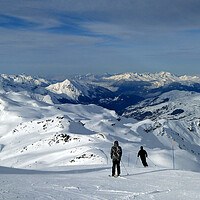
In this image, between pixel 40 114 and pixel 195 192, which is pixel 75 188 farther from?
pixel 40 114

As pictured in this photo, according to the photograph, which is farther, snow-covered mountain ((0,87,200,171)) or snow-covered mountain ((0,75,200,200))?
snow-covered mountain ((0,87,200,171))

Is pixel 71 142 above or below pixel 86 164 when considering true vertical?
above

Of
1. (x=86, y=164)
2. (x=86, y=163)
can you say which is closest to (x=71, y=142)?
(x=86, y=163)

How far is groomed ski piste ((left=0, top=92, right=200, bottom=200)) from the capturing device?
10039mm

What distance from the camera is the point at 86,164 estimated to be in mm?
32812

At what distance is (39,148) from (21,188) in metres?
55.0

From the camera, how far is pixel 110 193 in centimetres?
998

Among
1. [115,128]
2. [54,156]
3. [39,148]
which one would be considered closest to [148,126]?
[115,128]

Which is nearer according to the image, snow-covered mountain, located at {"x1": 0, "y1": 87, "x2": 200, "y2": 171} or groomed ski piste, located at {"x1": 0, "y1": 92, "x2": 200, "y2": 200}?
groomed ski piste, located at {"x1": 0, "y1": 92, "x2": 200, "y2": 200}

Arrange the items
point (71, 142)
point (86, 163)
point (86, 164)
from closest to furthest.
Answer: point (86, 164) → point (86, 163) → point (71, 142)

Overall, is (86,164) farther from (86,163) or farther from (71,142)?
(71,142)

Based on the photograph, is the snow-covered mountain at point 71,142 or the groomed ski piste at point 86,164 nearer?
the groomed ski piste at point 86,164

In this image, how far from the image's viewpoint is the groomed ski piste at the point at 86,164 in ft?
32.9

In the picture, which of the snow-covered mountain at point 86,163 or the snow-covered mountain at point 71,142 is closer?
the snow-covered mountain at point 86,163
